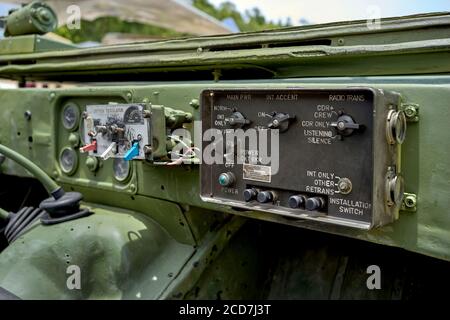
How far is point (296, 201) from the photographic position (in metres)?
1.33

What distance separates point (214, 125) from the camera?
1519 mm

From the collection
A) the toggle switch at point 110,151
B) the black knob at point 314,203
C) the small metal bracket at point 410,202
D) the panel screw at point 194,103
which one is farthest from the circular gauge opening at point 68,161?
the small metal bracket at point 410,202

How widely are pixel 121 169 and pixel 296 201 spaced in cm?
80

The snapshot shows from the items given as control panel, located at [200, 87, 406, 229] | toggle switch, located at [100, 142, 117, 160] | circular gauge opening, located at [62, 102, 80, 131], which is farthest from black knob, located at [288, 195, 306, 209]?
circular gauge opening, located at [62, 102, 80, 131]

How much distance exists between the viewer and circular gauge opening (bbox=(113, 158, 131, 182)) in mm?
1892

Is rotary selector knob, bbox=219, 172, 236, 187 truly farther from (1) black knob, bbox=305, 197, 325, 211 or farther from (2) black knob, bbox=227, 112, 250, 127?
(1) black knob, bbox=305, 197, 325, 211

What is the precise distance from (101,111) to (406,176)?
38.2 inches

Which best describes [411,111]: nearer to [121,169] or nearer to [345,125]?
[345,125]

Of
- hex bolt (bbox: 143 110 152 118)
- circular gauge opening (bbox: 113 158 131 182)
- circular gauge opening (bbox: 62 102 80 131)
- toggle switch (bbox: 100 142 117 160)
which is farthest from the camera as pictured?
circular gauge opening (bbox: 62 102 80 131)

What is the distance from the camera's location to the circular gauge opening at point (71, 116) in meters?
2.00

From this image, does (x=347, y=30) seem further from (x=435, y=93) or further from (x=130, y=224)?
(x=130, y=224)

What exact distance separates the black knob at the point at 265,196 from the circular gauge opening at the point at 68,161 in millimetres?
916
